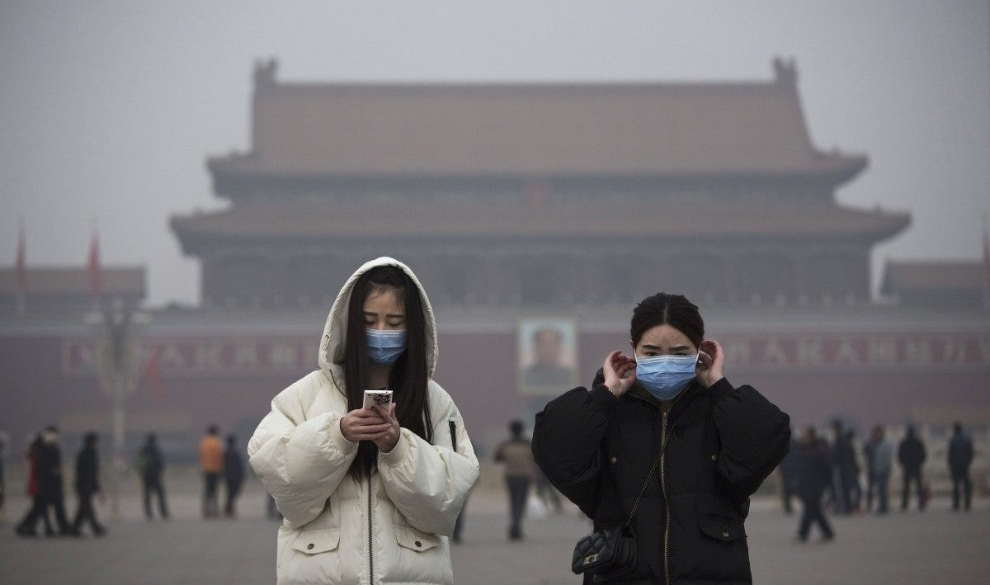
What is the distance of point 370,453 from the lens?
116 inches

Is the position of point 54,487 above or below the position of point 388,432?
below

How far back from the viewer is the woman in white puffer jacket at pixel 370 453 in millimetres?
2836

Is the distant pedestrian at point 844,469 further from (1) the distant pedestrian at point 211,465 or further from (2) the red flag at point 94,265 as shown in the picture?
(2) the red flag at point 94,265

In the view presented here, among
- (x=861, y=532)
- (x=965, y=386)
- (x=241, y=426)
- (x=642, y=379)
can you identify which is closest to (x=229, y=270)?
(x=241, y=426)

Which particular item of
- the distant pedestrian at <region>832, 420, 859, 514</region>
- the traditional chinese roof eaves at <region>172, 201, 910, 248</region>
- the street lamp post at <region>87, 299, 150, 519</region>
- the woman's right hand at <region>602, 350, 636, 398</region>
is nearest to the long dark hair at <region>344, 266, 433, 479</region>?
the woman's right hand at <region>602, 350, 636, 398</region>

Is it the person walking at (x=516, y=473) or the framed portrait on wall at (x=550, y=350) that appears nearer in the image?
the person walking at (x=516, y=473)

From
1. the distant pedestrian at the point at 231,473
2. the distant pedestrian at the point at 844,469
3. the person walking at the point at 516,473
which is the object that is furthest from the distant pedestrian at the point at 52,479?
the distant pedestrian at the point at 844,469

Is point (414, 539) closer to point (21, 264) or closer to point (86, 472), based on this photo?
point (86, 472)

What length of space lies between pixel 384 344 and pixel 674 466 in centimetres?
58

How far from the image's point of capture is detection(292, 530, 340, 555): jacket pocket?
288cm

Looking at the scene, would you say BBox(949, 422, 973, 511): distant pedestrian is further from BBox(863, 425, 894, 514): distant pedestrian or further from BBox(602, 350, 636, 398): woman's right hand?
BBox(602, 350, 636, 398): woman's right hand

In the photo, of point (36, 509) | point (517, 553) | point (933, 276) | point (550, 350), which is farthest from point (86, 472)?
point (933, 276)

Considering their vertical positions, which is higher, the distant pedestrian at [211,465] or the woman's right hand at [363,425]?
the woman's right hand at [363,425]

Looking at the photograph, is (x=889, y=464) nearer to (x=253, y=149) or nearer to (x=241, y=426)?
(x=241, y=426)
